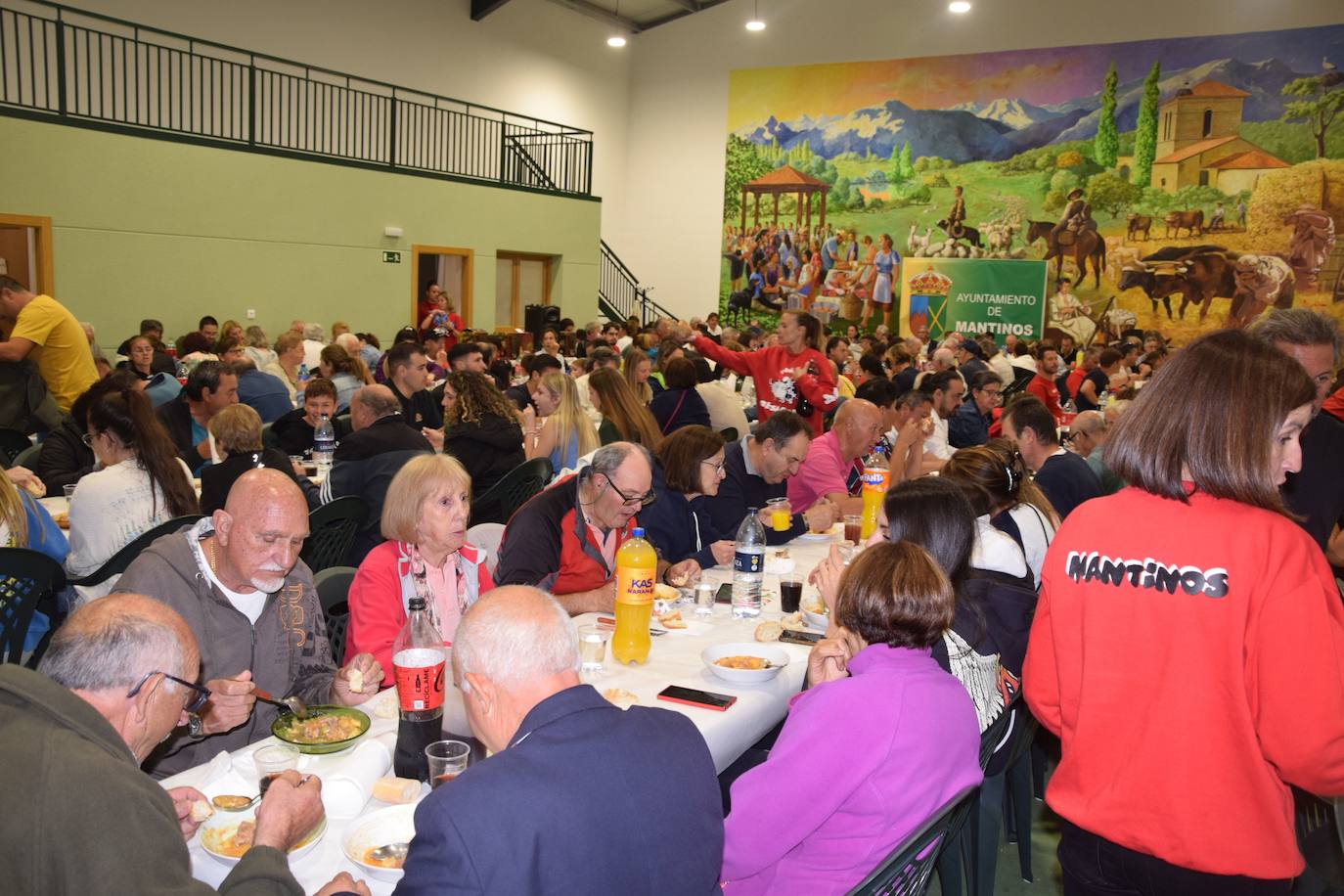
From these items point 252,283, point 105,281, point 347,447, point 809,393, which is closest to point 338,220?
point 252,283

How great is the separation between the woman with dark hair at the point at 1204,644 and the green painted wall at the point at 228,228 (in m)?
12.4

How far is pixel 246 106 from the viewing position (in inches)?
603

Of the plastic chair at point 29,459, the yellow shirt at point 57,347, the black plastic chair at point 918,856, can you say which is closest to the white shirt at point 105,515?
the plastic chair at point 29,459

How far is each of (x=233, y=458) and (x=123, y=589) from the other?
212 centimetres

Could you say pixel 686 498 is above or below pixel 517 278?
below

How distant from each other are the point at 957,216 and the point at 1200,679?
1909 centimetres

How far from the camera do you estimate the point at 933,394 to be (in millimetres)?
7762

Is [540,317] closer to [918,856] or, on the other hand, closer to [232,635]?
[232,635]

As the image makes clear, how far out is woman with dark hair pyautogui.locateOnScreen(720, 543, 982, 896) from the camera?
2.03m

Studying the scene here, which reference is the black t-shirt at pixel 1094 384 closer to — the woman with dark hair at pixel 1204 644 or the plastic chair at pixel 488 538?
the plastic chair at pixel 488 538

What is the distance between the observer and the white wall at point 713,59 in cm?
1869

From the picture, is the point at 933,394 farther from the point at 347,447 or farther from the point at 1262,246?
the point at 1262,246

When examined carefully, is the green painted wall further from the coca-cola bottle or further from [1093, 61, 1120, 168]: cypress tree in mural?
the coca-cola bottle

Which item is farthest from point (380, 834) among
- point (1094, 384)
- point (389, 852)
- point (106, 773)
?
point (1094, 384)
